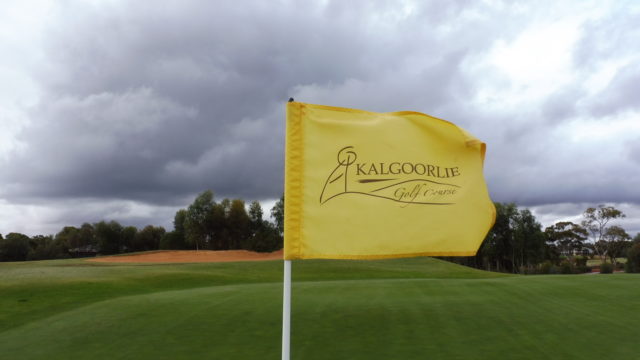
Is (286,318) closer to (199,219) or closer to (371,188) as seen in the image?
(371,188)

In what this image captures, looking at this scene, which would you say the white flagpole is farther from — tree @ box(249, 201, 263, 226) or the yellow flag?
tree @ box(249, 201, 263, 226)

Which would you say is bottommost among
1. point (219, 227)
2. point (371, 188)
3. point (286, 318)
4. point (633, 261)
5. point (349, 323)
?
point (633, 261)

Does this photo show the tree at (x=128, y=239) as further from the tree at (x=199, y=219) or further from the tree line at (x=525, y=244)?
the tree line at (x=525, y=244)

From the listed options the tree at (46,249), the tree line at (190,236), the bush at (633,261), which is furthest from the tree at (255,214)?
the bush at (633,261)

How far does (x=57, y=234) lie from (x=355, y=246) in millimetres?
109956

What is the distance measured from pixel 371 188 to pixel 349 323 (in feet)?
22.5

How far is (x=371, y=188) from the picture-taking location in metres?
5.57

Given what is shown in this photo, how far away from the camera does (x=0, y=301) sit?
17891 millimetres

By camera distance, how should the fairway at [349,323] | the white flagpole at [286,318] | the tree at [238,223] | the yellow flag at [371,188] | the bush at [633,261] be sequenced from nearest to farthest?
1. the white flagpole at [286,318]
2. the yellow flag at [371,188]
3. the fairway at [349,323]
4. the bush at [633,261]
5. the tree at [238,223]

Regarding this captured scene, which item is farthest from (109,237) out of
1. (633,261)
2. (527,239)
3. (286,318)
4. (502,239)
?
(286,318)

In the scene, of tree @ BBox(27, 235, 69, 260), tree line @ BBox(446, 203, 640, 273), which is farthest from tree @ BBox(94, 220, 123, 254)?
tree line @ BBox(446, 203, 640, 273)

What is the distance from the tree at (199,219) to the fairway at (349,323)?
61.5m

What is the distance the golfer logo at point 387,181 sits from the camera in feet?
18.0

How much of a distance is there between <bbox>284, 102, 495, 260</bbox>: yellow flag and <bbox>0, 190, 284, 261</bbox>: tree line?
68710 millimetres
